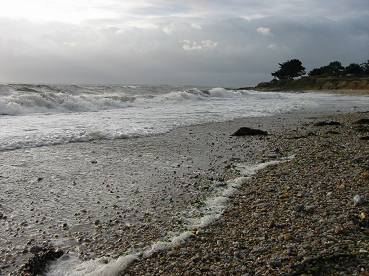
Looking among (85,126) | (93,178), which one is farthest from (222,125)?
(93,178)

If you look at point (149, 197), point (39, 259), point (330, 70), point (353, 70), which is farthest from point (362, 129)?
point (330, 70)

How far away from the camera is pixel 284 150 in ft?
35.6

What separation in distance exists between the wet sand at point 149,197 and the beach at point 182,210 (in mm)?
18

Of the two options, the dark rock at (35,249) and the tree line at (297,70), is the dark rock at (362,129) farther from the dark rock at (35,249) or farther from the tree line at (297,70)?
the tree line at (297,70)

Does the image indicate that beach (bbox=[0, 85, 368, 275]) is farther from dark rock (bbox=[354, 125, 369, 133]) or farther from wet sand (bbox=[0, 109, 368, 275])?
dark rock (bbox=[354, 125, 369, 133])

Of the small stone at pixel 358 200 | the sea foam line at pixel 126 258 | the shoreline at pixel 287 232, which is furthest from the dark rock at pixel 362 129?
the sea foam line at pixel 126 258

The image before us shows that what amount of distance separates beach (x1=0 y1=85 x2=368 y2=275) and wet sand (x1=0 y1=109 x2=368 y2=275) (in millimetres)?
18

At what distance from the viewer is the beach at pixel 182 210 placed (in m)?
4.57

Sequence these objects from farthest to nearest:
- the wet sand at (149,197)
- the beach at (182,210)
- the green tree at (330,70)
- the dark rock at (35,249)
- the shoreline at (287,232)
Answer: the green tree at (330,70) → the dark rock at (35,249) → the wet sand at (149,197) → the beach at (182,210) → the shoreline at (287,232)

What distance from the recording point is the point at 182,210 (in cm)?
642

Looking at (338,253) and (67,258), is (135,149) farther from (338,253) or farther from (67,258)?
(338,253)

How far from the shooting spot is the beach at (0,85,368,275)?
457cm

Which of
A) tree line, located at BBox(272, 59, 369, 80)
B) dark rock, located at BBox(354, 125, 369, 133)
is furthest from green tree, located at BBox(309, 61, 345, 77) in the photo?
dark rock, located at BBox(354, 125, 369, 133)

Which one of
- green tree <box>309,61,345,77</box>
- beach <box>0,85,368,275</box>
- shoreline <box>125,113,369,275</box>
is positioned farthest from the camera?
green tree <box>309,61,345,77</box>
